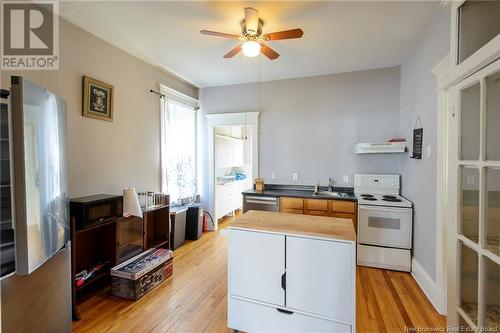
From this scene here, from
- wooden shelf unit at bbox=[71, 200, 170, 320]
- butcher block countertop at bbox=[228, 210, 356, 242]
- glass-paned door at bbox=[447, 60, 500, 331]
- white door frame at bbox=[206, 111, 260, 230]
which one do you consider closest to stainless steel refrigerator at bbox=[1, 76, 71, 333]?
wooden shelf unit at bbox=[71, 200, 170, 320]

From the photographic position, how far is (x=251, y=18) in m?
1.97

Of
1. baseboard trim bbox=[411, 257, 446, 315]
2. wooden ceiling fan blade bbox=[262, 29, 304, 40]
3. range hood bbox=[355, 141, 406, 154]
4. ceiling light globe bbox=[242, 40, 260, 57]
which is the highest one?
wooden ceiling fan blade bbox=[262, 29, 304, 40]

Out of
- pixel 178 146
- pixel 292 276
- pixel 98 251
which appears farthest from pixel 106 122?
pixel 292 276

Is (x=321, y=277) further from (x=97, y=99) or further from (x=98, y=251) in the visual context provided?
(x=97, y=99)

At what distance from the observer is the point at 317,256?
1.61m

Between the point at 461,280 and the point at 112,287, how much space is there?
2.86 m

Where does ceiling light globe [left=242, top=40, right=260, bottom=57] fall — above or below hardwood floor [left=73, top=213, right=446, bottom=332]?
above

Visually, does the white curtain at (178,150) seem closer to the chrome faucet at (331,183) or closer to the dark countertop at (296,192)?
the dark countertop at (296,192)

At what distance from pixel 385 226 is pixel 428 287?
0.79 metres

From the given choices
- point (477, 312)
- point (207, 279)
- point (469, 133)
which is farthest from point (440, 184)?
point (207, 279)

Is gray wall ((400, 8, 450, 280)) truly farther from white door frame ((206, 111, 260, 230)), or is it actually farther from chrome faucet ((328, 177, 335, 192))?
white door frame ((206, 111, 260, 230))

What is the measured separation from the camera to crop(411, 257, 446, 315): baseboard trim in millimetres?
2143

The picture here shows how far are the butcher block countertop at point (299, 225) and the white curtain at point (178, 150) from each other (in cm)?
219

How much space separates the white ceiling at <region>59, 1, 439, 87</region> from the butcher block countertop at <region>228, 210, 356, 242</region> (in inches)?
75.7
